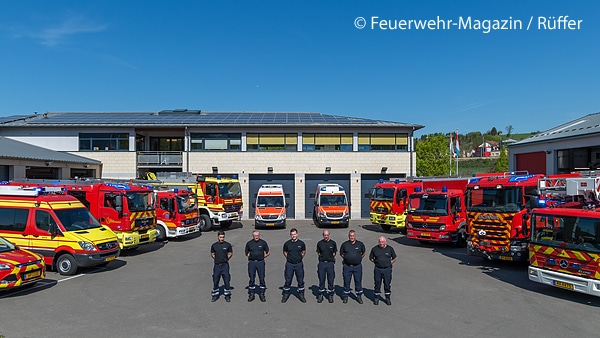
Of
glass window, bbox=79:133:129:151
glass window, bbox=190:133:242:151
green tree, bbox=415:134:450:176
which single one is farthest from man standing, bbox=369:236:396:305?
green tree, bbox=415:134:450:176

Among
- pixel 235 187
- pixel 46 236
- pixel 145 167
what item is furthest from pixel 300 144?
A: pixel 46 236

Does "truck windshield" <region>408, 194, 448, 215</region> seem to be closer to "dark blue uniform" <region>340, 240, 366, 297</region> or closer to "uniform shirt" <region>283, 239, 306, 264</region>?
"dark blue uniform" <region>340, 240, 366, 297</region>

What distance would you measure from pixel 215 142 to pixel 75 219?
21.6 metres

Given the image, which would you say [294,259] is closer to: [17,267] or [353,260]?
[353,260]

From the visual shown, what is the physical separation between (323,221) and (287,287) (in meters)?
17.1

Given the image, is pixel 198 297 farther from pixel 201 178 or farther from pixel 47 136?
pixel 47 136

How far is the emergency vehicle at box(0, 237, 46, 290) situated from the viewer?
10086 mm

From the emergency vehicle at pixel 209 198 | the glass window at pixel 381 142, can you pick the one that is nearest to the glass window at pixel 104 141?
the emergency vehicle at pixel 209 198

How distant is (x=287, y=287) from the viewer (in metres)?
9.99

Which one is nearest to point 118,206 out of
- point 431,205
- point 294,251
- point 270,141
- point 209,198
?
point 209,198

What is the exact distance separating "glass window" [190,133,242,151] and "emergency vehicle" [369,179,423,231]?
46.4 feet

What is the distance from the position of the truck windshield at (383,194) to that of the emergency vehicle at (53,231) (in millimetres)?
14831

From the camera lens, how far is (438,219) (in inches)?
723

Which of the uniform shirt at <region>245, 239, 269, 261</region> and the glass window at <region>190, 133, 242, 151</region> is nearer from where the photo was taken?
the uniform shirt at <region>245, 239, 269, 261</region>
